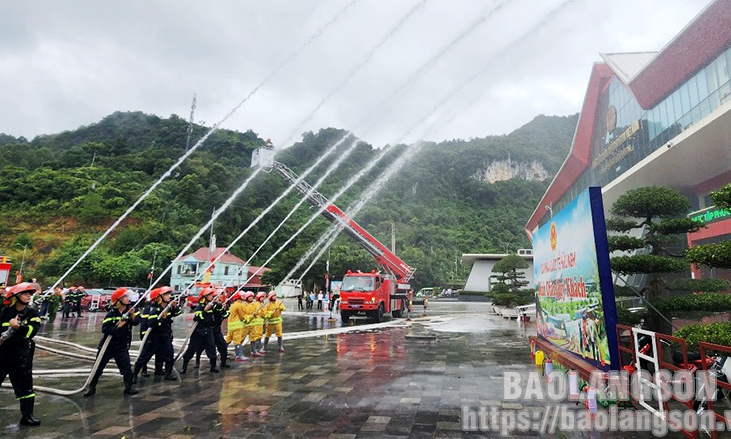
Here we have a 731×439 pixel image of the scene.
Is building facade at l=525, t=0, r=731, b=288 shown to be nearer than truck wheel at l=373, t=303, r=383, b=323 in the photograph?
Yes

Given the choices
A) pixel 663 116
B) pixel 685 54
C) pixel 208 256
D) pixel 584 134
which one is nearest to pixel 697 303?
pixel 685 54

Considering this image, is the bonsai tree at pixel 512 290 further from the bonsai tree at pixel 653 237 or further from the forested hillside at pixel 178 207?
the forested hillside at pixel 178 207

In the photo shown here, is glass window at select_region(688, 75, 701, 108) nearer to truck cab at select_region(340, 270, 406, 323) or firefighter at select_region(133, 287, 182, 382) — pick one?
truck cab at select_region(340, 270, 406, 323)

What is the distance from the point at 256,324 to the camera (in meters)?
10.1

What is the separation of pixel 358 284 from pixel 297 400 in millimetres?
13675

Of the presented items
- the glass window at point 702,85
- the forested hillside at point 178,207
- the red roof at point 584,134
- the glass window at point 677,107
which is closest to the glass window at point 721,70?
the glass window at point 702,85

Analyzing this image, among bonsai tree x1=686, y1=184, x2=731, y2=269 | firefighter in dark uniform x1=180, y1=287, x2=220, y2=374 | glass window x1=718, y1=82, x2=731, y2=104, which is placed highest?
glass window x1=718, y1=82, x2=731, y2=104

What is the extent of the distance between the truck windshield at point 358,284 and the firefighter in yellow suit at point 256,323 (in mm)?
9154

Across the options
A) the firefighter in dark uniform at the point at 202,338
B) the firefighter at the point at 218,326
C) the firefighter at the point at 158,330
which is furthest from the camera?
the firefighter at the point at 218,326

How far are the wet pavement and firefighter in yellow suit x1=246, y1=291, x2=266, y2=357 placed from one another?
15.3 inches

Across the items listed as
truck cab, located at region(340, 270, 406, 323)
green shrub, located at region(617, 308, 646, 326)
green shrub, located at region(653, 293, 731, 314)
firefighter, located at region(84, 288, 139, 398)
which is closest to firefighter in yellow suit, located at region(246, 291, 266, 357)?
firefighter, located at region(84, 288, 139, 398)

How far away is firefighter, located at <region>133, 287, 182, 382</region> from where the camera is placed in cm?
736

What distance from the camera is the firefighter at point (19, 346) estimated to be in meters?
4.87

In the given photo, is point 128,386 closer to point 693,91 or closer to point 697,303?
point 697,303
